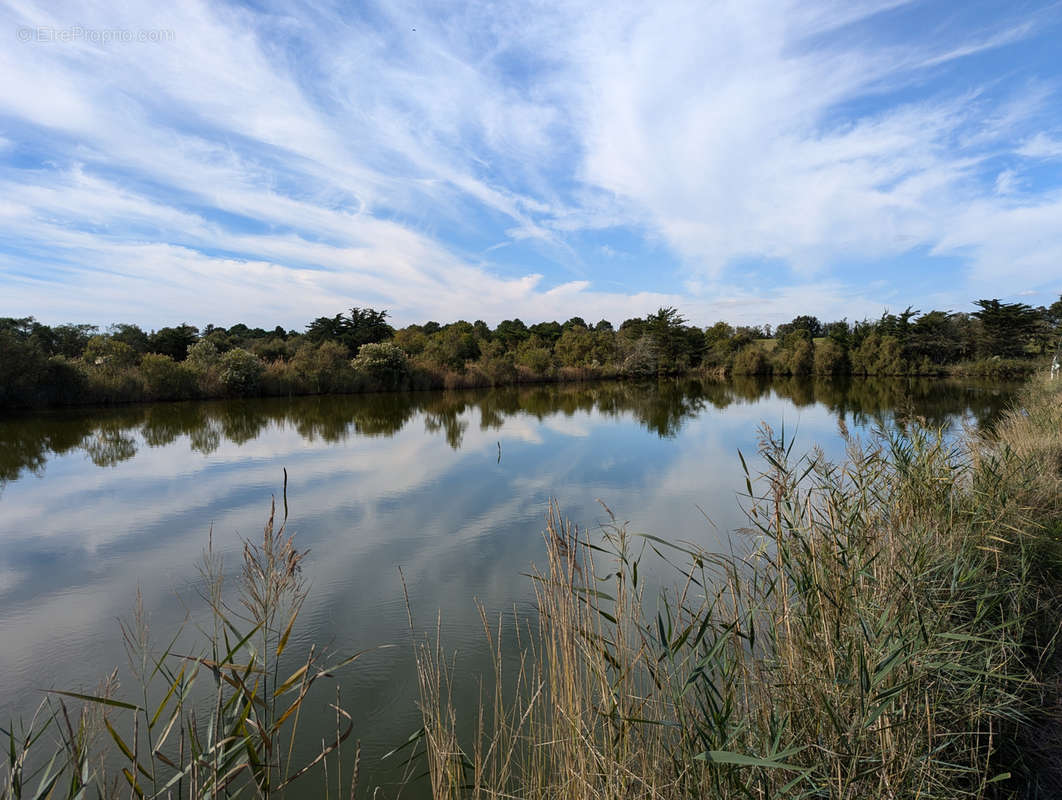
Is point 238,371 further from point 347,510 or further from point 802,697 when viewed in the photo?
point 802,697

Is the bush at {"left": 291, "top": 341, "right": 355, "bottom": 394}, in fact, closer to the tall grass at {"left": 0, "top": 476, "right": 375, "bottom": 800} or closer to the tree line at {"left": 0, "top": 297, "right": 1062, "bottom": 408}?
the tree line at {"left": 0, "top": 297, "right": 1062, "bottom": 408}

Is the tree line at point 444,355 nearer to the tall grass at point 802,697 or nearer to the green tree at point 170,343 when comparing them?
the green tree at point 170,343

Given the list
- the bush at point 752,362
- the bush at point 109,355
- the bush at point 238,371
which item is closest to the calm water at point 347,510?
the bush at point 109,355

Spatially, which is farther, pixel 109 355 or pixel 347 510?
pixel 109 355

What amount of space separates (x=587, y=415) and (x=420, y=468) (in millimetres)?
8614

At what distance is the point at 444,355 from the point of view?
2992cm

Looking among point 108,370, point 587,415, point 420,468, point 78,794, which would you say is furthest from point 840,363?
point 78,794

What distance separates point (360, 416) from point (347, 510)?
393 inches

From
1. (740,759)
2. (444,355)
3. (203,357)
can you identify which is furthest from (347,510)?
(444,355)

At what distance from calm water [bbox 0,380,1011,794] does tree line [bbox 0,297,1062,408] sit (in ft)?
10.6

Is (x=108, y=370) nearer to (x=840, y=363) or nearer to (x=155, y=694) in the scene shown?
(x=155, y=694)

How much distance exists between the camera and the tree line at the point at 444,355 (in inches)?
717

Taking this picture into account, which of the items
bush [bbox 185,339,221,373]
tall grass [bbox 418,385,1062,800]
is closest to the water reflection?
bush [bbox 185,339,221,373]

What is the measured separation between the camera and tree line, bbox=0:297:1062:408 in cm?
1822
